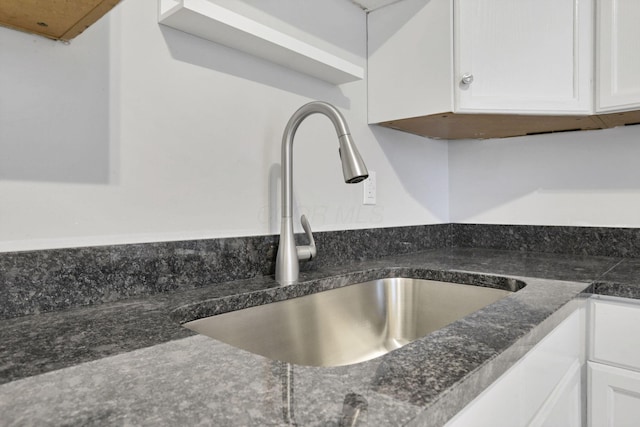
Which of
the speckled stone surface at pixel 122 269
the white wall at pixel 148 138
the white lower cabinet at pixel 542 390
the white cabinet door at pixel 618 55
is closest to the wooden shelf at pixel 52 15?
the white wall at pixel 148 138

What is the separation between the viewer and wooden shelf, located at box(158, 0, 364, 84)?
31.3 inches

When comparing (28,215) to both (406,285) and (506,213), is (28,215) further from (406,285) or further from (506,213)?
(506,213)

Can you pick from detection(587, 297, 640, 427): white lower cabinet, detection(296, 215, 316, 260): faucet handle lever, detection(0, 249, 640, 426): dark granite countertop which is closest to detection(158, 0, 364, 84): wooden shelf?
detection(296, 215, 316, 260): faucet handle lever

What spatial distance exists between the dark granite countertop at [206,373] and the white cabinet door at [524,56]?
29.8 inches

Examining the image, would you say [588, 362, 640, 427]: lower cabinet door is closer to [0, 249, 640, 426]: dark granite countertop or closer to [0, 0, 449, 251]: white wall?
[0, 249, 640, 426]: dark granite countertop

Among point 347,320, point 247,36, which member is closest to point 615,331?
point 347,320

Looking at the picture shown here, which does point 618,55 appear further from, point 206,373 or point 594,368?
point 206,373

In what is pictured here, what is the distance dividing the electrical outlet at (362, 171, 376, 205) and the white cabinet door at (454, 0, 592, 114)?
14.3 inches

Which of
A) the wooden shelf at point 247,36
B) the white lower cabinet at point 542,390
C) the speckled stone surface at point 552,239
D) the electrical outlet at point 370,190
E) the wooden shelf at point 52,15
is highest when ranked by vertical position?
the wooden shelf at point 247,36

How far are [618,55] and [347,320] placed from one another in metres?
1.13

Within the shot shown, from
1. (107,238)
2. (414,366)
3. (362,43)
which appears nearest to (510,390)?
(414,366)

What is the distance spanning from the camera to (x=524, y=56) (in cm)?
128

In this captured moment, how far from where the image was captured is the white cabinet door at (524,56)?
1.25 m

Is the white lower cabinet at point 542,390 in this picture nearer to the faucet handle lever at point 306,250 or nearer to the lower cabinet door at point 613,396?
the lower cabinet door at point 613,396
